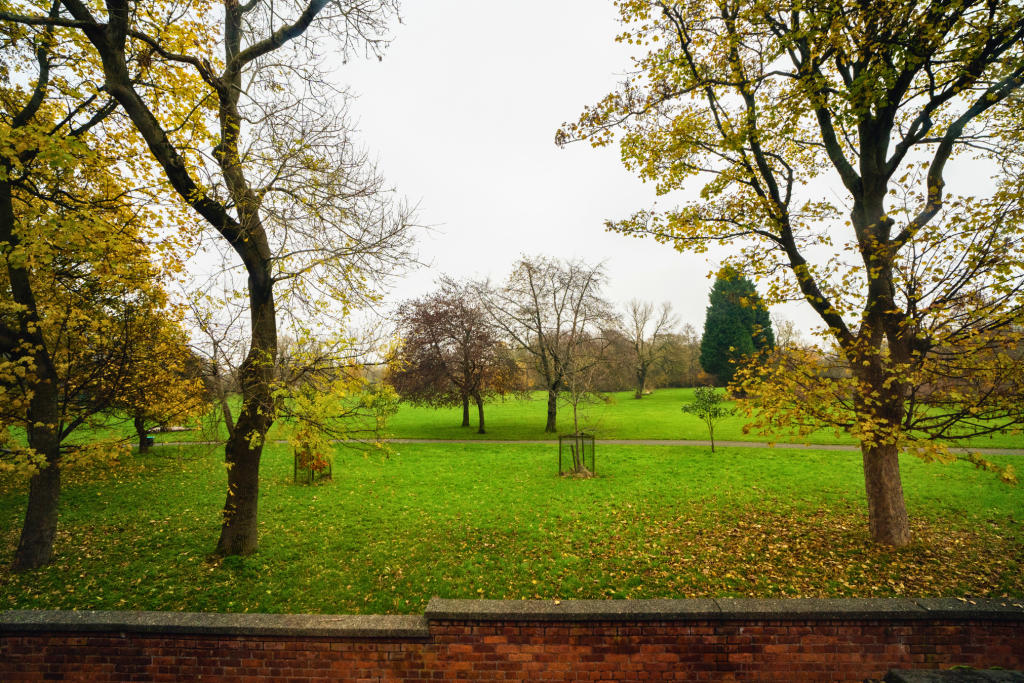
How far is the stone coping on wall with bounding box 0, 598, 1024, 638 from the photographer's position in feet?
14.0

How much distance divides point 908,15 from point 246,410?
10663 millimetres

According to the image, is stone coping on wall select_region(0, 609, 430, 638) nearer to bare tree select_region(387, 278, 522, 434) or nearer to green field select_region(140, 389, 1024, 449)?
green field select_region(140, 389, 1024, 449)

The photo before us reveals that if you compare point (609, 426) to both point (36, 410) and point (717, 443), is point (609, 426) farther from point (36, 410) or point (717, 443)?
point (36, 410)

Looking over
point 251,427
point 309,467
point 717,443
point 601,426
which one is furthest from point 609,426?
point 251,427

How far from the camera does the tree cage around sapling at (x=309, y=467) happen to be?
11.7 meters

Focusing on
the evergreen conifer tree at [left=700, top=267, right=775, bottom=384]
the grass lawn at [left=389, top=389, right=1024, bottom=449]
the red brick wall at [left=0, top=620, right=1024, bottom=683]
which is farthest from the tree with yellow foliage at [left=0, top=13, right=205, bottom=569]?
the evergreen conifer tree at [left=700, top=267, right=775, bottom=384]

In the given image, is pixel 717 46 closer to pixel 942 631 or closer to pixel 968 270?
pixel 968 270

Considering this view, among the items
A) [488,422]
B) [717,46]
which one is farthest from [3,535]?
[488,422]

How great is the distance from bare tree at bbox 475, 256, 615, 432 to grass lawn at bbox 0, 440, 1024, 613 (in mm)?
9133

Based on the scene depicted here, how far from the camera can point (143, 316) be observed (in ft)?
26.8

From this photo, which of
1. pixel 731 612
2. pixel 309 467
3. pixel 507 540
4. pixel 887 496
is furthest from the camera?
pixel 309 467

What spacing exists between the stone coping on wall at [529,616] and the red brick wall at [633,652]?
79 millimetres

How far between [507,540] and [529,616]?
4142 millimetres

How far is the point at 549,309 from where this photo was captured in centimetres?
2195
